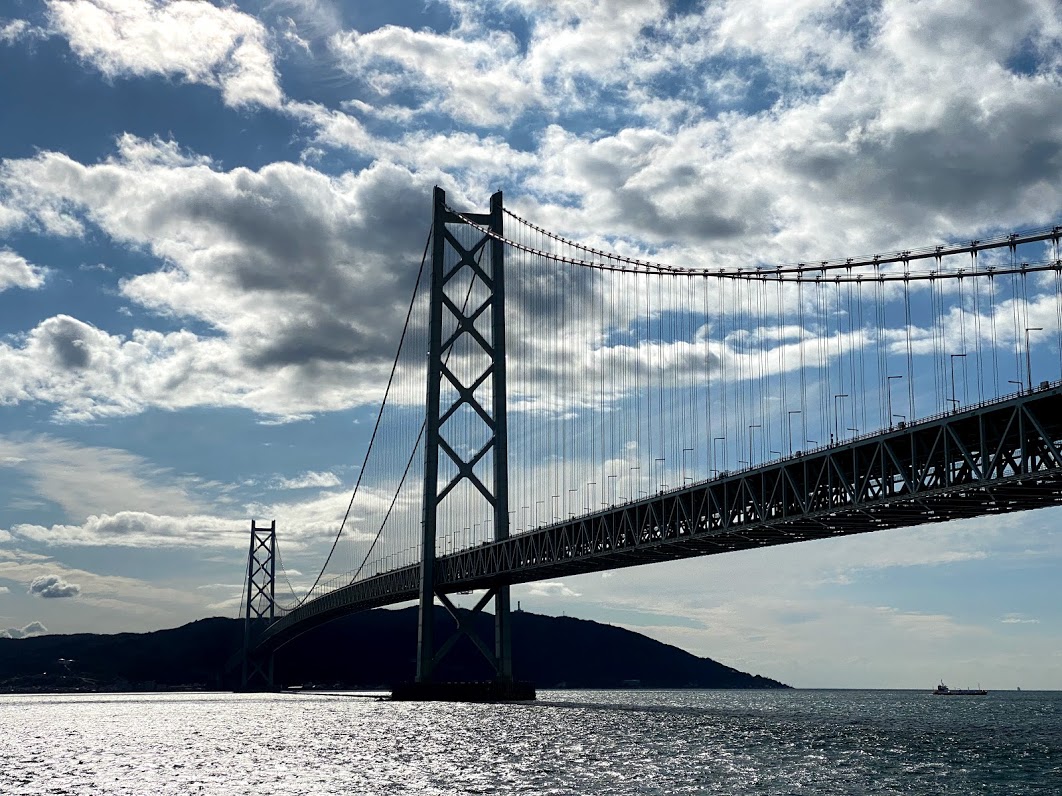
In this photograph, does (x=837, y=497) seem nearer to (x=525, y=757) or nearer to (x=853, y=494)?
(x=853, y=494)

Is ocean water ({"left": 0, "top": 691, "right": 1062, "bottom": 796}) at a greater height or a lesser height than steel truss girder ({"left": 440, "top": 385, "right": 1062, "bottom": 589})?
lesser

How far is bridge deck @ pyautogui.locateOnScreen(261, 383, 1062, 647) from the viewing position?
4156 centimetres

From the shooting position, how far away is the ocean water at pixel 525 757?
37.1 meters

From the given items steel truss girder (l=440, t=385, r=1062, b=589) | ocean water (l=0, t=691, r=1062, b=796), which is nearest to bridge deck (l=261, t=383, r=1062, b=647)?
steel truss girder (l=440, t=385, r=1062, b=589)

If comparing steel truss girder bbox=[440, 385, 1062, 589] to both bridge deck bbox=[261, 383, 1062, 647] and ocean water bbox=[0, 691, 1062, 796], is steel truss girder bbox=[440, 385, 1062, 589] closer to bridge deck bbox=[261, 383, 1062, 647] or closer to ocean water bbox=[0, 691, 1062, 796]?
bridge deck bbox=[261, 383, 1062, 647]

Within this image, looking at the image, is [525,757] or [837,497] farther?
[837,497]

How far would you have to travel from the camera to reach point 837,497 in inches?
1997

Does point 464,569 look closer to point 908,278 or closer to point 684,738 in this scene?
point 684,738

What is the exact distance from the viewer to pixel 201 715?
8794 centimetres

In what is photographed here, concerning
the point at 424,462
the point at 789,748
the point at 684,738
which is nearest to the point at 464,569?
the point at 424,462

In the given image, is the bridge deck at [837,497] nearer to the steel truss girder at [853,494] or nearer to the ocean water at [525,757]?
the steel truss girder at [853,494]

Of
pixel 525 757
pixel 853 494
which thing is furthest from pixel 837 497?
pixel 525 757

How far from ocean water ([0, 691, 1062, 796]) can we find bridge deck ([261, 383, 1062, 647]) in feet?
27.2

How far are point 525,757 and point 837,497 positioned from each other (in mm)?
15627
